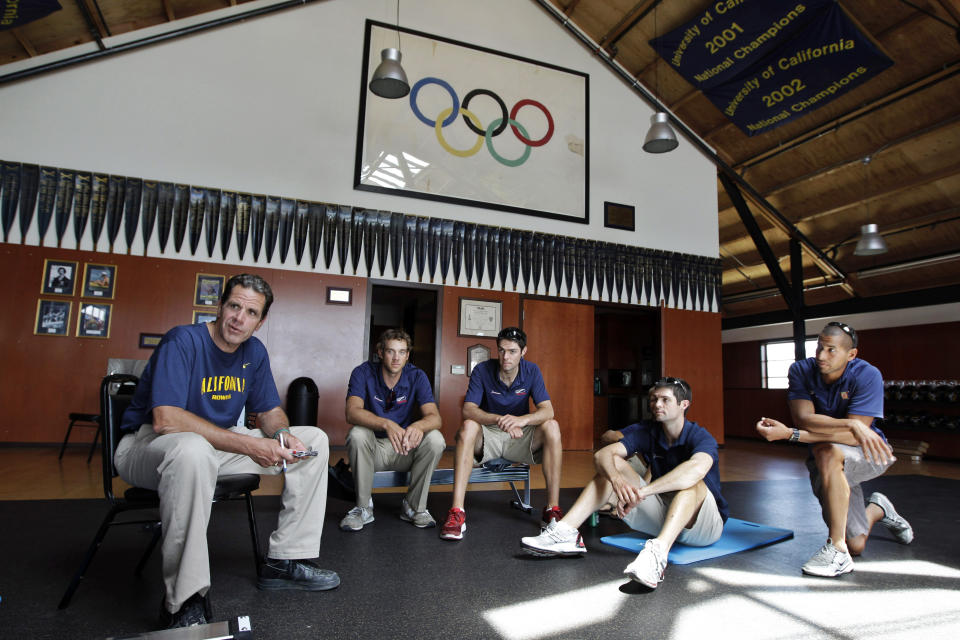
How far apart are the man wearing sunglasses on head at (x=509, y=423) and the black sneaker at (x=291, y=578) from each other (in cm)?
95

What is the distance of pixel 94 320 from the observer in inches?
209

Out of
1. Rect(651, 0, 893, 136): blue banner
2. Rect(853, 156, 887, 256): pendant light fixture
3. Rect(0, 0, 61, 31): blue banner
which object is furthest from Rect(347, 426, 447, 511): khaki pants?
Rect(853, 156, 887, 256): pendant light fixture

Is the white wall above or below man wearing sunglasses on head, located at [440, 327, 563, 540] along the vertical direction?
above

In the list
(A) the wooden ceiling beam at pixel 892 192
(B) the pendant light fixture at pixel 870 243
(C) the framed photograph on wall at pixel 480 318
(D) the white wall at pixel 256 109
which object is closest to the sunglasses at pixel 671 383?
(C) the framed photograph on wall at pixel 480 318

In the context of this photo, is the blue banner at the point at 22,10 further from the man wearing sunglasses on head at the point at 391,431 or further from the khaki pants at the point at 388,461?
the khaki pants at the point at 388,461

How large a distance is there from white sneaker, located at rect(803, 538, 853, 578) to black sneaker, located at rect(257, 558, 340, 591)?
190 centimetres

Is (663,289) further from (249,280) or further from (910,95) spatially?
(249,280)

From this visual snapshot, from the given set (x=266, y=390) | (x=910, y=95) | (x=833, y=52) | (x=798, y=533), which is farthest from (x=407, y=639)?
(x=910, y=95)

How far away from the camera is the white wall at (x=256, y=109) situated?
5.39 meters

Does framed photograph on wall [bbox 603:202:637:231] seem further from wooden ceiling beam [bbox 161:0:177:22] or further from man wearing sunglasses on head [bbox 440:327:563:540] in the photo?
wooden ceiling beam [bbox 161:0:177:22]

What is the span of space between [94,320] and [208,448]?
473 centimetres

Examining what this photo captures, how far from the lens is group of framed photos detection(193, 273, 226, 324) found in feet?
18.3

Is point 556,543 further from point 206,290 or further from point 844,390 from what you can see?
point 206,290

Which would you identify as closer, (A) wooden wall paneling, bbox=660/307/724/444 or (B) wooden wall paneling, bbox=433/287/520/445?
(B) wooden wall paneling, bbox=433/287/520/445
